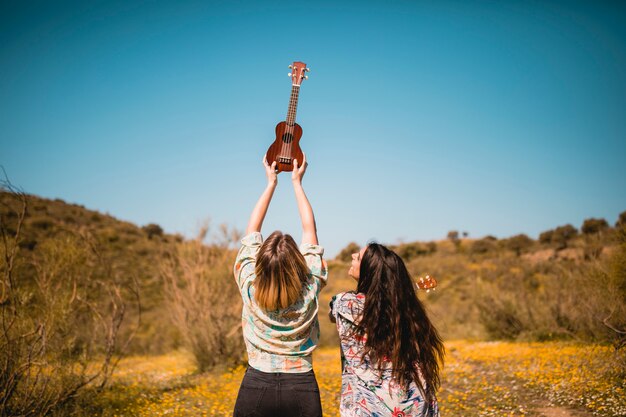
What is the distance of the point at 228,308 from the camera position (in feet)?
30.7

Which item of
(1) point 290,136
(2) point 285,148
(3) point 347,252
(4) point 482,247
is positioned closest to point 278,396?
(2) point 285,148

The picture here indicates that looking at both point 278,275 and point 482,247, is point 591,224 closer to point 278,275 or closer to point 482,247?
point 482,247

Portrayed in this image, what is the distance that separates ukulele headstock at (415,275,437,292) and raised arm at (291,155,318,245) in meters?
0.87

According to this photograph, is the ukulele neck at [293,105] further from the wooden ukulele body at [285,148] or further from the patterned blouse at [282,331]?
the patterned blouse at [282,331]

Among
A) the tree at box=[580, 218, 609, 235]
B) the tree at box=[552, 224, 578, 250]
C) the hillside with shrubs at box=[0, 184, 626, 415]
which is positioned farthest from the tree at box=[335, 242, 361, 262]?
the tree at box=[580, 218, 609, 235]

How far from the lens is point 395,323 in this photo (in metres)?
2.10

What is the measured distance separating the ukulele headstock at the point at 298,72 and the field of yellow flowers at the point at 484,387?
4.52 metres

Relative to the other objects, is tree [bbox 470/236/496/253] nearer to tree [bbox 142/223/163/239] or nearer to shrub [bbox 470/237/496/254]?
shrub [bbox 470/237/496/254]

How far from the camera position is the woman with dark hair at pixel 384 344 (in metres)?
2.10

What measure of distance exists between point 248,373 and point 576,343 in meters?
9.40

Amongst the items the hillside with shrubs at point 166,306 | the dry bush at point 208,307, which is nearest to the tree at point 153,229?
the hillside with shrubs at point 166,306

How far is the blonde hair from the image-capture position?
1.91 meters

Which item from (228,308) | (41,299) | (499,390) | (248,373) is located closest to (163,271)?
(228,308)

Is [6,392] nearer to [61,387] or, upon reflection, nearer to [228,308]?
[61,387]
